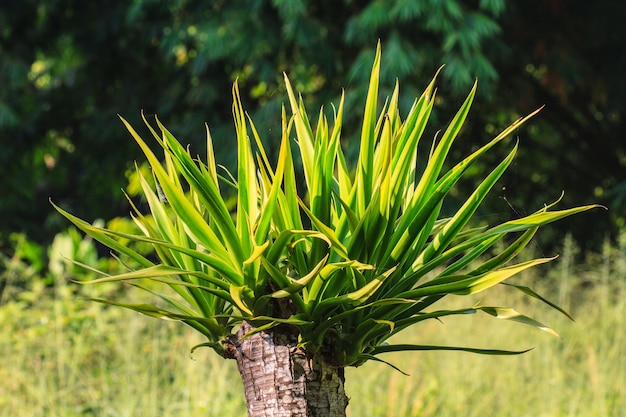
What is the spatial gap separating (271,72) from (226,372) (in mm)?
3374

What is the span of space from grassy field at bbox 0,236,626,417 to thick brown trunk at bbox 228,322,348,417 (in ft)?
7.25

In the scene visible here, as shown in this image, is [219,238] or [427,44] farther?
[427,44]

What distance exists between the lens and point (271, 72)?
7.11 metres

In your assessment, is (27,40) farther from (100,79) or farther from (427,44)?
(427,44)

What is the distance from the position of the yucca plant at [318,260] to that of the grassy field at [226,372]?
7.28 feet

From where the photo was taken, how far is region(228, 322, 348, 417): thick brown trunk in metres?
1.19

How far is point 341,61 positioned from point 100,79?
11.2 feet

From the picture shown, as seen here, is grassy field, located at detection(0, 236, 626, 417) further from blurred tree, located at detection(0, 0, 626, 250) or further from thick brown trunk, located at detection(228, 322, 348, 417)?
thick brown trunk, located at detection(228, 322, 348, 417)

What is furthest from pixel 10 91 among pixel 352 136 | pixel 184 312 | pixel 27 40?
pixel 184 312

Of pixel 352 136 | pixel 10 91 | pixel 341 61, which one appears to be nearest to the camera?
pixel 352 136

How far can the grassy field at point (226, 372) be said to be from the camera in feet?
13.5

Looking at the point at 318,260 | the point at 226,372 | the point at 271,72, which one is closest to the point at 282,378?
the point at 318,260

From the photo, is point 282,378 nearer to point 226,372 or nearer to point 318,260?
point 318,260

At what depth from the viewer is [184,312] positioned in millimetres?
1258
